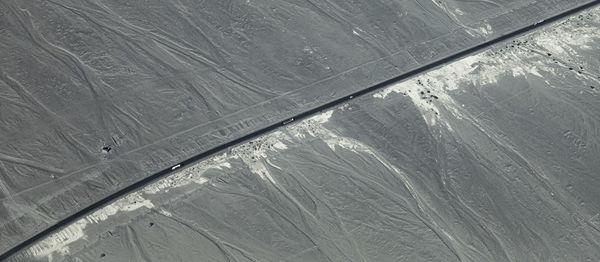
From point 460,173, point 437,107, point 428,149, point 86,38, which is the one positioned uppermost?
point 86,38

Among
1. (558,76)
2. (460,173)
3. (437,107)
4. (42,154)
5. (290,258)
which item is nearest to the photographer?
(290,258)

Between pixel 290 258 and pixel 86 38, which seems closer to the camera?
pixel 290 258

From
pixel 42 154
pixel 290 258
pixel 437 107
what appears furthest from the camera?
pixel 437 107

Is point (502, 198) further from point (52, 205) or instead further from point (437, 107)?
point (52, 205)

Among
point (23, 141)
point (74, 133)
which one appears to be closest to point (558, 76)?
point (74, 133)

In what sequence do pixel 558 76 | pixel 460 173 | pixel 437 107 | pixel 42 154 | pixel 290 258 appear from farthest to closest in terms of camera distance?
pixel 558 76, pixel 437 107, pixel 460 173, pixel 42 154, pixel 290 258

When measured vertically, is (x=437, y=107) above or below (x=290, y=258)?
above

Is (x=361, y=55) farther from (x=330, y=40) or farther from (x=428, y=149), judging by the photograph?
(x=428, y=149)

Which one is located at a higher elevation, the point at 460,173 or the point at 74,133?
the point at 74,133

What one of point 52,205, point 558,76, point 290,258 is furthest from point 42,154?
point 558,76
